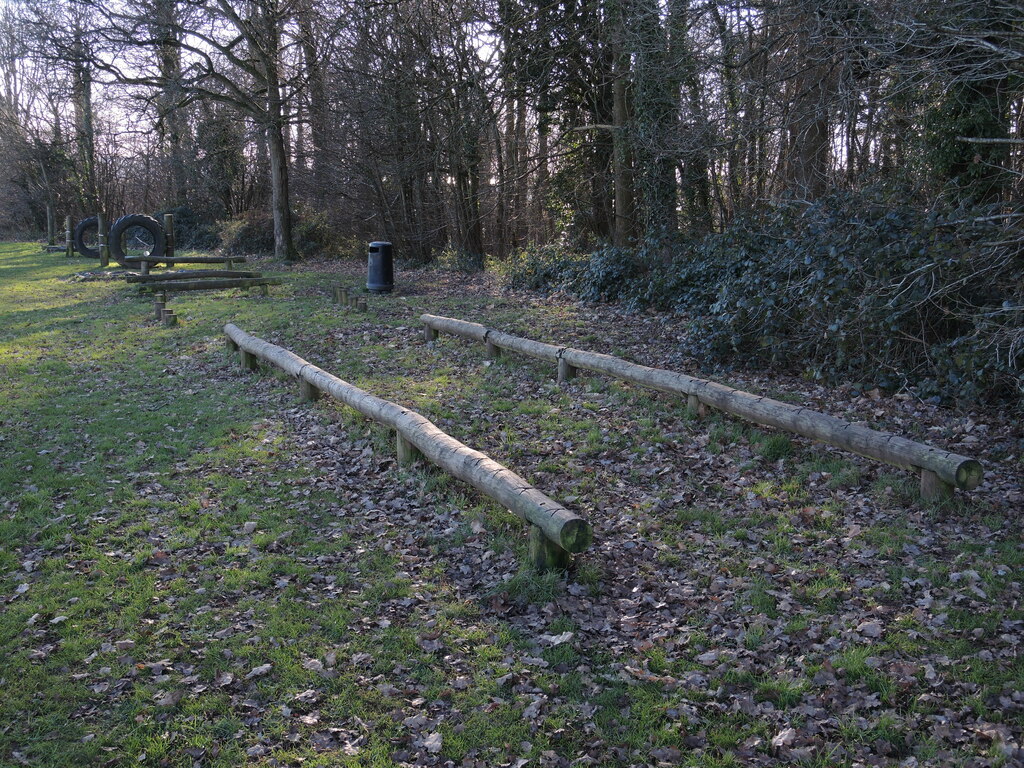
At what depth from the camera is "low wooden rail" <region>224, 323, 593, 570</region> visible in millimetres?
4652

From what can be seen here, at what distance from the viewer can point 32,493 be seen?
6270 millimetres

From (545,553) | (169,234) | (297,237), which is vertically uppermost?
(297,237)

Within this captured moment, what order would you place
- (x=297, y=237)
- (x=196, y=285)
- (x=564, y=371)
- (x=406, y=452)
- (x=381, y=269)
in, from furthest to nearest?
(x=297, y=237), (x=196, y=285), (x=381, y=269), (x=564, y=371), (x=406, y=452)

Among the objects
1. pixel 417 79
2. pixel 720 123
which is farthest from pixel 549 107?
pixel 720 123

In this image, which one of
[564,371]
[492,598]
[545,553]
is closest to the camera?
[492,598]

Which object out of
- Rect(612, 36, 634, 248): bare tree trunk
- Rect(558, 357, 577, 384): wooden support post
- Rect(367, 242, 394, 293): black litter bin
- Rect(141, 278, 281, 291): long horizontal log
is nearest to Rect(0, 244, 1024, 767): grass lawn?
Rect(558, 357, 577, 384): wooden support post

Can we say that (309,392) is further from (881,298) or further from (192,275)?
(192,275)

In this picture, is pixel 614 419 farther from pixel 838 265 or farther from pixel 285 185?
pixel 285 185

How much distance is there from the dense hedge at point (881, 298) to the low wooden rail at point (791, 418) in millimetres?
1542

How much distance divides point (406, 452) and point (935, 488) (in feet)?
13.7

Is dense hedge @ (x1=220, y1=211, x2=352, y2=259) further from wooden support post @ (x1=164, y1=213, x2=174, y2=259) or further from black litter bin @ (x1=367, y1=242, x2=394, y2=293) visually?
black litter bin @ (x1=367, y1=242, x2=394, y2=293)

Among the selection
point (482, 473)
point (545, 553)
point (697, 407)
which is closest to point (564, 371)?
point (697, 407)

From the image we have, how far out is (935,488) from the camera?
5449 mm

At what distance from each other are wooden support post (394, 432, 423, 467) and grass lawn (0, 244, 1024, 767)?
6.3 inches
